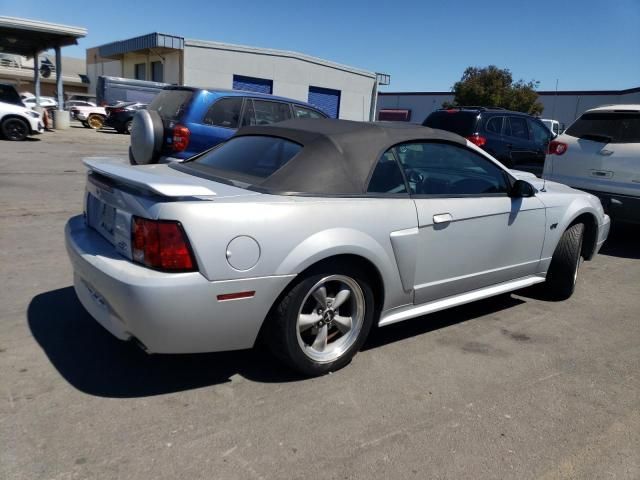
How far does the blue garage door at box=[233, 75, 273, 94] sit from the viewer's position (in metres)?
32.1

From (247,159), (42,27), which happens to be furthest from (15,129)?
(247,159)

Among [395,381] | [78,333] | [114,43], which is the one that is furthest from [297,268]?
[114,43]

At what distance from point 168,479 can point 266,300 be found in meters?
0.96

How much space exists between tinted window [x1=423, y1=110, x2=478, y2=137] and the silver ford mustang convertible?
5888 millimetres

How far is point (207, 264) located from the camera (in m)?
2.61

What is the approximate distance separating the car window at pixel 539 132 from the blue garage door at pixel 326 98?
24.6 m

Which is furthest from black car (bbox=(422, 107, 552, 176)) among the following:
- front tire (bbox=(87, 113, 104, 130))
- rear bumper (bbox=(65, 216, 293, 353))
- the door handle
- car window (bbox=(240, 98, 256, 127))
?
front tire (bbox=(87, 113, 104, 130))

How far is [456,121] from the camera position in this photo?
10.1 metres

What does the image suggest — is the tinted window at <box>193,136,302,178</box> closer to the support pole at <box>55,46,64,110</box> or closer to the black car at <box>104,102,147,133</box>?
the support pole at <box>55,46,64,110</box>

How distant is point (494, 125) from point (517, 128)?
2.65 feet

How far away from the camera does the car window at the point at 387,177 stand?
10.9 feet

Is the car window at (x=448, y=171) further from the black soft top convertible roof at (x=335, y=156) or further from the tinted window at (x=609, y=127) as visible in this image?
the tinted window at (x=609, y=127)

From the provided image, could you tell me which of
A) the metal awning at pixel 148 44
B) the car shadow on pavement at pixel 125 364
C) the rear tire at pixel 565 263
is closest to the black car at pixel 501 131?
the rear tire at pixel 565 263

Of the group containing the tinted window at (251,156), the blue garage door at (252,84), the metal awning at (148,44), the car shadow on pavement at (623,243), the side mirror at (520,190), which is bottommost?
the car shadow on pavement at (623,243)
